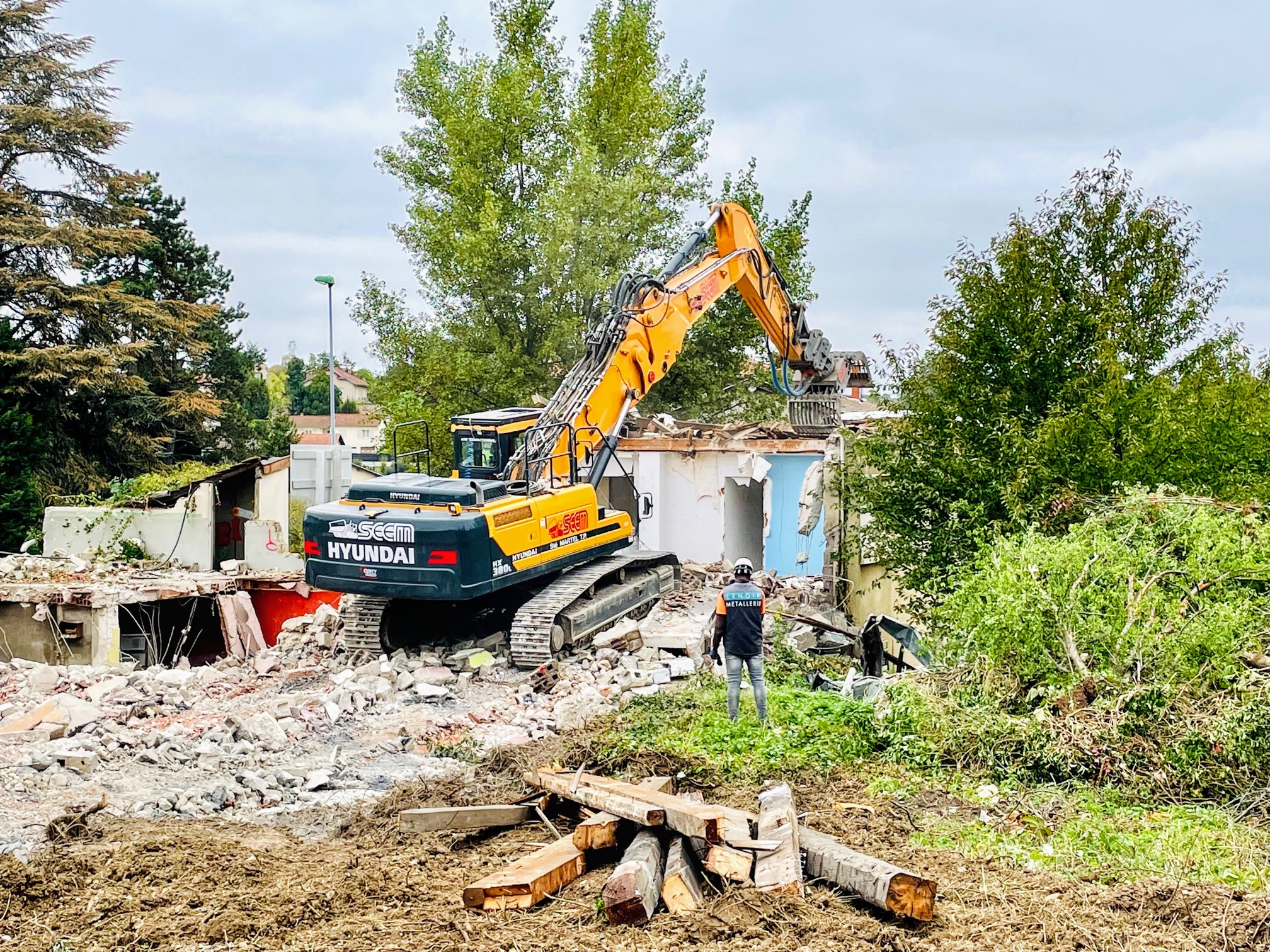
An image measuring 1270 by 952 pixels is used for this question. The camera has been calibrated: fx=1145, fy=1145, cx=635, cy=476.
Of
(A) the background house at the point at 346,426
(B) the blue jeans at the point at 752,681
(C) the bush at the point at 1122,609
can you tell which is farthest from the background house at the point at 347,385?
(C) the bush at the point at 1122,609

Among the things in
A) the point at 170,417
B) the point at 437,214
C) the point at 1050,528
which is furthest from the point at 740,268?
the point at 170,417

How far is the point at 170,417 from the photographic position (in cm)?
3050

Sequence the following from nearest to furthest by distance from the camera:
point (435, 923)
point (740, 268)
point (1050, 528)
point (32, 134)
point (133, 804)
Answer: point (435, 923) → point (133, 804) → point (1050, 528) → point (740, 268) → point (32, 134)

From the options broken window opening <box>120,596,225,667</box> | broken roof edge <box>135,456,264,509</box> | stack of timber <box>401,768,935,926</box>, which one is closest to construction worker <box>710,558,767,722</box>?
stack of timber <box>401,768,935,926</box>

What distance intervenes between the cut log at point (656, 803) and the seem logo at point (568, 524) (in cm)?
566

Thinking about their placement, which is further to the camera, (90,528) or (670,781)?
(90,528)

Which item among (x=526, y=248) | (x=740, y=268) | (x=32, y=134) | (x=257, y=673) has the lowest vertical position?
(x=257, y=673)

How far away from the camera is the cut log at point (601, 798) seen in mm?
5816

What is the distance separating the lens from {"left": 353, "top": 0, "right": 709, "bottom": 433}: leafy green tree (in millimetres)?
24766

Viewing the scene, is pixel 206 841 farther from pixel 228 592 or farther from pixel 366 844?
pixel 228 592

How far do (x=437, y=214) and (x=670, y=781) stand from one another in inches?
857

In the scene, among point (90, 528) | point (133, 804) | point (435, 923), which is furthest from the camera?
point (90, 528)

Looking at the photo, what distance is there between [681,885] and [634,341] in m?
9.19

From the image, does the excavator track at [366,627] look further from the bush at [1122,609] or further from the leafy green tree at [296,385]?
the leafy green tree at [296,385]
